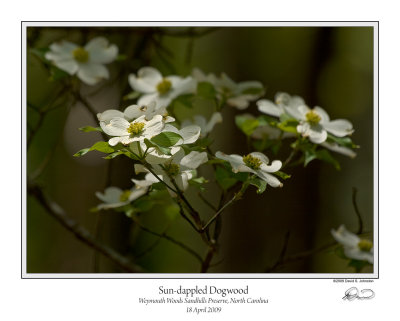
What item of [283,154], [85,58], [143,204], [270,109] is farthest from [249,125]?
[283,154]

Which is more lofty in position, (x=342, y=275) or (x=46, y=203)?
A: (x=46, y=203)

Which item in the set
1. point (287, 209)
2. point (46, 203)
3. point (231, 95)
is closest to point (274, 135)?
point (231, 95)

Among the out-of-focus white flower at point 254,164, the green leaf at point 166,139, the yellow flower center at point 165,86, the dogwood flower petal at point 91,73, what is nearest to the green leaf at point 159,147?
the green leaf at point 166,139

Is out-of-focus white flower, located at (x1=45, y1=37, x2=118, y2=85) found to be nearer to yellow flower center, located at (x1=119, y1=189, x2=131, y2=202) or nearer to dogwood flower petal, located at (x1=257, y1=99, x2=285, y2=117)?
yellow flower center, located at (x1=119, y1=189, x2=131, y2=202)

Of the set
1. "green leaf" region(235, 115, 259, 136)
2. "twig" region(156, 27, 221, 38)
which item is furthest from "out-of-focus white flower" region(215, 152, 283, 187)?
"twig" region(156, 27, 221, 38)

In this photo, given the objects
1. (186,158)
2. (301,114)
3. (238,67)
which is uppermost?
(238,67)

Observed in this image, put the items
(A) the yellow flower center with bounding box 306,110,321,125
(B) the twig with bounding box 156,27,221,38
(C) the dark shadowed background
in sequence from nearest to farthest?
(A) the yellow flower center with bounding box 306,110,321,125, (B) the twig with bounding box 156,27,221,38, (C) the dark shadowed background

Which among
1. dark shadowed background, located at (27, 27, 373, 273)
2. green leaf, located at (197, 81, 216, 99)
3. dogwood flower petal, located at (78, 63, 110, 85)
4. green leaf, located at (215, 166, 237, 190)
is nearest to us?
green leaf, located at (215, 166, 237, 190)

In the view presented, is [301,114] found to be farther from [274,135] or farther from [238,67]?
[238,67]
